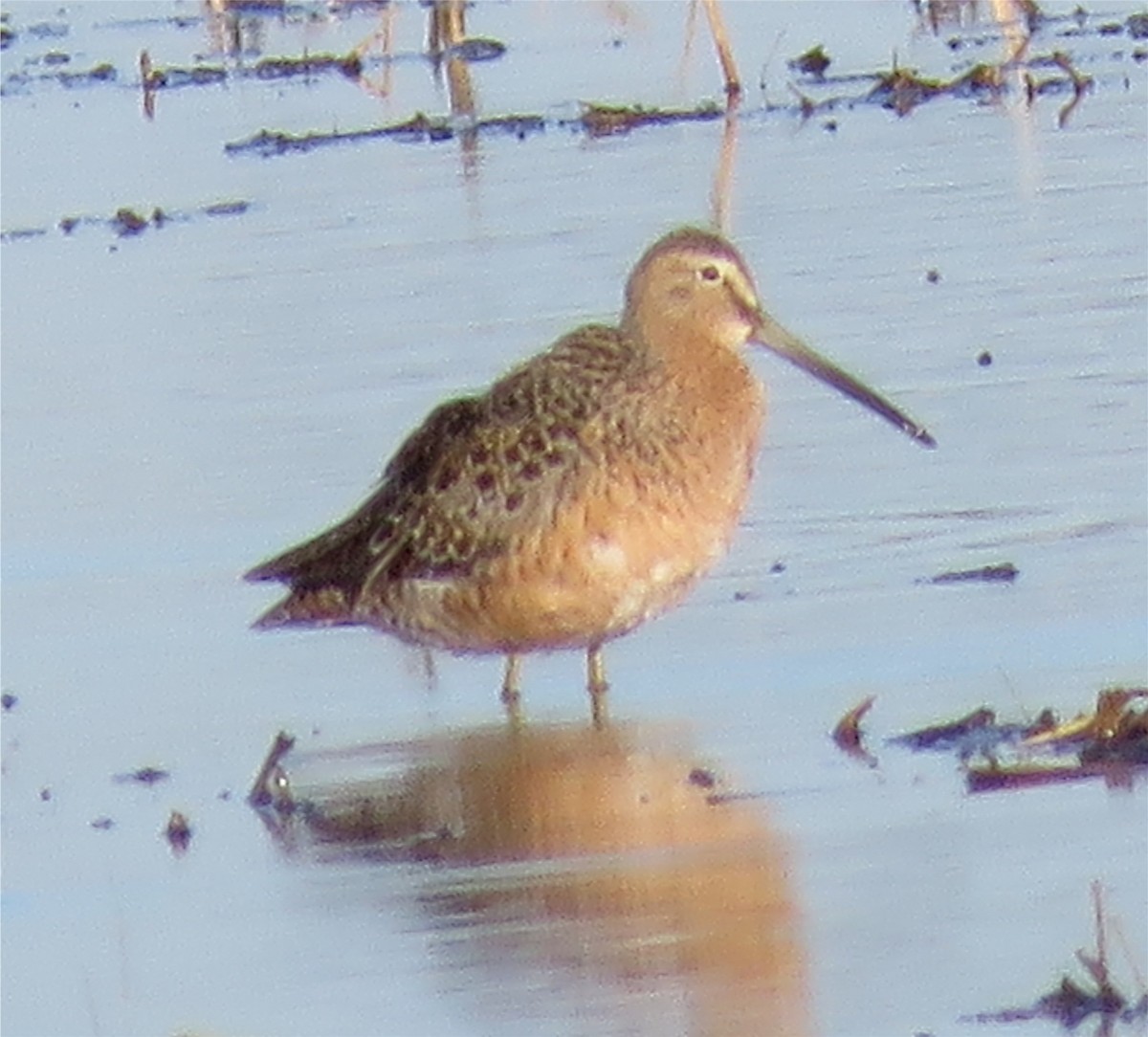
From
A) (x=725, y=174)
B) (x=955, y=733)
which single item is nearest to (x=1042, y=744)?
(x=955, y=733)

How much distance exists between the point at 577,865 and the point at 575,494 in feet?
3.98

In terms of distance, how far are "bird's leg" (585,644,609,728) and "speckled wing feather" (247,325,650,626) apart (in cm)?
27

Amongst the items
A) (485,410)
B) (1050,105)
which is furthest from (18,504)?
(1050,105)

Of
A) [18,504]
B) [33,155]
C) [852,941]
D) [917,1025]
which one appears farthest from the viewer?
[33,155]

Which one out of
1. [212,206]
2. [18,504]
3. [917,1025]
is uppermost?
[212,206]

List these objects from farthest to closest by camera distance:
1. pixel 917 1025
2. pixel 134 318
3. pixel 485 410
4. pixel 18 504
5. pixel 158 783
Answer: pixel 134 318
pixel 18 504
pixel 485 410
pixel 158 783
pixel 917 1025

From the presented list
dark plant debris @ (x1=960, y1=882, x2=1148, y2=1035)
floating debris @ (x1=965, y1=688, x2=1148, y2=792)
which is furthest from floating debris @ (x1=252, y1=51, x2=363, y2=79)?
dark plant debris @ (x1=960, y1=882, x2=1148, y2=1035)

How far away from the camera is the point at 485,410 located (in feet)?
24.2

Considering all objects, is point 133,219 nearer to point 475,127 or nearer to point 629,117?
point 475,127

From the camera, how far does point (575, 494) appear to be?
7148 mm

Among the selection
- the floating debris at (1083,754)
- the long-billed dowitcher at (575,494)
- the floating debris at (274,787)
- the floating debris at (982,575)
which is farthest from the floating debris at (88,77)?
the floating debris at (1083,754)

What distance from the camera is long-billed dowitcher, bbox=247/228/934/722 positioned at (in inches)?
280

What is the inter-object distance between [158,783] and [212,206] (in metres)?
5.92

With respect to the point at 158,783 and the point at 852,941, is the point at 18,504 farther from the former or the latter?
the point at 852,941
